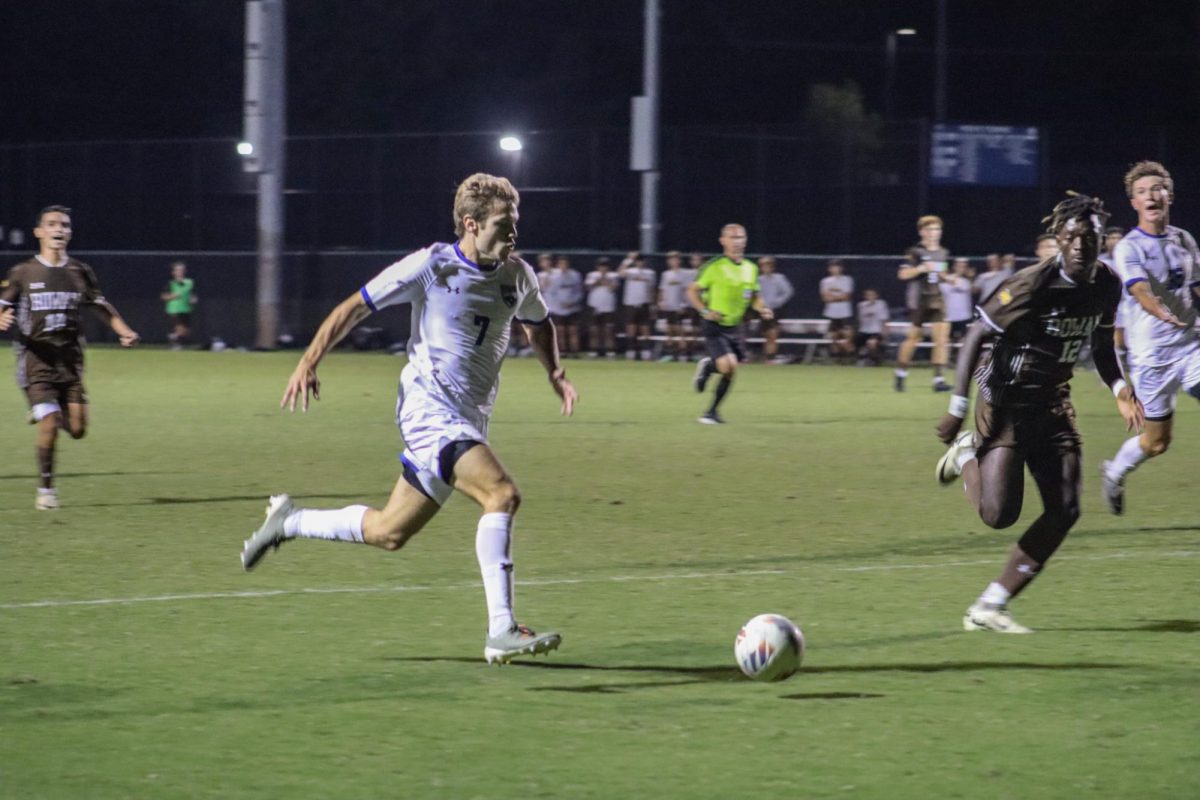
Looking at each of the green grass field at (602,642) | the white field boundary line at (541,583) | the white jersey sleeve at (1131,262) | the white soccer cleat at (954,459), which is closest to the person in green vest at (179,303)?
the green grass field at (602,642)

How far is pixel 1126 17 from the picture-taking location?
63.3m

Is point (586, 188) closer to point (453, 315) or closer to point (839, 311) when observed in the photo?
point (839, 311)

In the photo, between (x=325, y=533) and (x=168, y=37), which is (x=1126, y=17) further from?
(x=325, y=533)

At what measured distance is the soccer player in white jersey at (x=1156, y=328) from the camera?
1071 centimetres

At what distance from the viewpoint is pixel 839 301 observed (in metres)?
30.4

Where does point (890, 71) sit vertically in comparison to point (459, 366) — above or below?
above

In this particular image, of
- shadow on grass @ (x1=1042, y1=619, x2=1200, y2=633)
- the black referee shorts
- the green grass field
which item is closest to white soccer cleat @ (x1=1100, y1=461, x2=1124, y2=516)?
the green grass field

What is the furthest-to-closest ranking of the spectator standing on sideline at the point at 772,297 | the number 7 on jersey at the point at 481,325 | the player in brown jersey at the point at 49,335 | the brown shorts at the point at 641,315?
the brown shorts at the point at 641,315 < the spectator standing on sideline at the point at 772,297 < the player in brown jersey at the point at 49,335 < the number 7 on jersey at the point at 481,325

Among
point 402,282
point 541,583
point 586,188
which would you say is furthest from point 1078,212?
point 586,188

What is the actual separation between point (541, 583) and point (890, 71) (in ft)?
180

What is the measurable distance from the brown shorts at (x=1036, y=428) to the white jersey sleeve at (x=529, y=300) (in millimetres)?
1911

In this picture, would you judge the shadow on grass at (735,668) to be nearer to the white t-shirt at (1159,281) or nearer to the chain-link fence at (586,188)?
the white t-shirt at (1159,281)

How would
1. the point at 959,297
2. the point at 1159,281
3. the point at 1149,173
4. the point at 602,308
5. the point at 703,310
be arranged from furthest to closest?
the point at 602,308 < the point at 959,297 < the point at 703,310 < the point at 1159,281 < the point at 1149,173

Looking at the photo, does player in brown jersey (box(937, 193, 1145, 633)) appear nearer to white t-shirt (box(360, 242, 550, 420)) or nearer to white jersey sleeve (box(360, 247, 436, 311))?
white t-shirt (box(360, 242, 550, 420))
